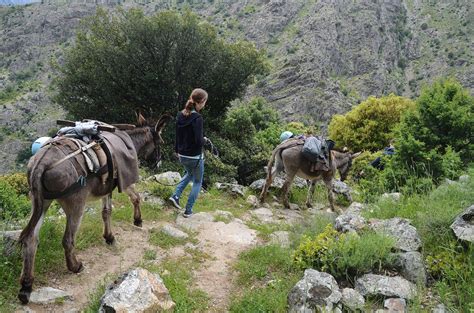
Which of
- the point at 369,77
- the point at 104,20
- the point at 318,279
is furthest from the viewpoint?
the point at 369,77

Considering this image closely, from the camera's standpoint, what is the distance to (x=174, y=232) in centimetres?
666

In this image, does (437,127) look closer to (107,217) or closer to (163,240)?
(163,240)

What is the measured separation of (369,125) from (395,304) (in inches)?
885

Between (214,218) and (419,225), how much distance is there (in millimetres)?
4119

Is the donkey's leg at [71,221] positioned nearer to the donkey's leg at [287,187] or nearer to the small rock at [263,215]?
the small rock at [263,215]

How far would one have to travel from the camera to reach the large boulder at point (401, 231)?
4.53m

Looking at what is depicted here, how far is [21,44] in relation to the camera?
11944cm

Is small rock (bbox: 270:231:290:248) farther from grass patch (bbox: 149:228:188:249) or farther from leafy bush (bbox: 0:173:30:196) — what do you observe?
leafy bush (bbox: 0:173:30:196)

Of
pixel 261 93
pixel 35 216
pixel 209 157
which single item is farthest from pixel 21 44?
pixel 35 216

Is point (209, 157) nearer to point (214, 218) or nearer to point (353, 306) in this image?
point (214, 218)

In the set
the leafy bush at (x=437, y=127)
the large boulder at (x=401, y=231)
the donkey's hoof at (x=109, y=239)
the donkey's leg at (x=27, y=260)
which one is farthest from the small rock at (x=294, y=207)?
the donkey's leg at (x=27, y=260)

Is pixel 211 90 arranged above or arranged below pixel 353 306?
below

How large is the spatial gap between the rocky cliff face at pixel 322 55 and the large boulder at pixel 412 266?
65453mm

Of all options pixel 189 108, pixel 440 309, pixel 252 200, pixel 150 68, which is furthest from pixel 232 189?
pixel 150 68
